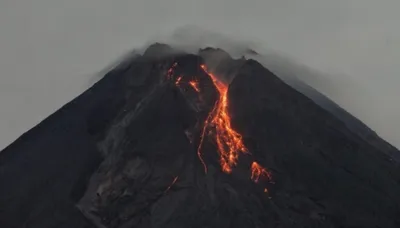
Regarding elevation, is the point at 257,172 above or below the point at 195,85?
below

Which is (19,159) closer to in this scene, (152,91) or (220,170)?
(152,91)

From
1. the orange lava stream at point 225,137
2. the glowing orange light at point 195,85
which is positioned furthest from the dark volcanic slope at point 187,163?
the orange lava stream at point 225,137

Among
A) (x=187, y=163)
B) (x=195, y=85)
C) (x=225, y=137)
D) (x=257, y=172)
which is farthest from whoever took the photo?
(x=195, y=85)

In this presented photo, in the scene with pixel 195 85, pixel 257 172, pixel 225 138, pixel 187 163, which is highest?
pixel 195 85

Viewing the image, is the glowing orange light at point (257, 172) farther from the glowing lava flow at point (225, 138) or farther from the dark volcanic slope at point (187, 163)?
the dark volcanic slope at point (187, 163)

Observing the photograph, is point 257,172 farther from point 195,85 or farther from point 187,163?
point 195,85

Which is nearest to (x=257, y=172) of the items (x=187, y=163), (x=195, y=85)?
(x=187, y=163)

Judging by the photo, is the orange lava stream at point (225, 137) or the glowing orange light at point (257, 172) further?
the orange lava stream at point (225, 137)

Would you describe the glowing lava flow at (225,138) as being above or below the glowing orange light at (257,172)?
above
